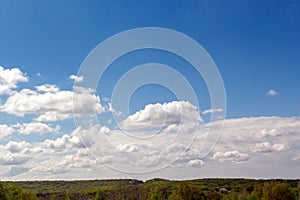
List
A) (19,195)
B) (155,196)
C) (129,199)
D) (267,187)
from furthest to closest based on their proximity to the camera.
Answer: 1. (129,199)
2. (267,187)
3. (155,196)
4. (19,195)

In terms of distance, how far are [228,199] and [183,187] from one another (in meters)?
13.5

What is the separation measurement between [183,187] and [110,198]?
219 ft

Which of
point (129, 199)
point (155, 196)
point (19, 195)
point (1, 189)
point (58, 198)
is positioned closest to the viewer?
point (1, 189)

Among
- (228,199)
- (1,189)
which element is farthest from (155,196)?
(1,189)

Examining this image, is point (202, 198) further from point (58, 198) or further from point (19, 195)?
point (58, 198)

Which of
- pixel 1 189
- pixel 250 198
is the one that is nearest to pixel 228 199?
pixel 250 198

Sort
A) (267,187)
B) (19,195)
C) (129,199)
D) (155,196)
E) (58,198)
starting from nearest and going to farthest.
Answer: (19,195) < (155,196) < (267,187) < (129,199) < (58,198)

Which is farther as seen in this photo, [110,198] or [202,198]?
[110,198]

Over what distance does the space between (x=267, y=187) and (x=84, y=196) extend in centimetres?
9306

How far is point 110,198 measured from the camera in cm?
18175

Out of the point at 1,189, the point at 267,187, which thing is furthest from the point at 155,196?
the point at 1,189

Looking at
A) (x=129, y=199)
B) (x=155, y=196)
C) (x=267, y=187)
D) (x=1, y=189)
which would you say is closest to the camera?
(x=1, y=189)

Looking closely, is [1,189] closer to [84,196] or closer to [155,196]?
[155,196]

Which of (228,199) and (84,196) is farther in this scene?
(84,196)
